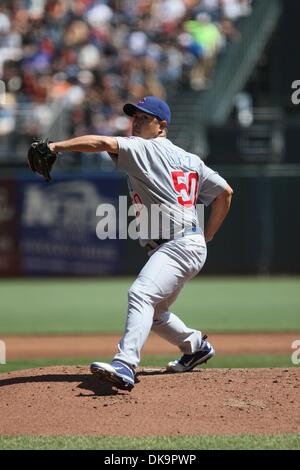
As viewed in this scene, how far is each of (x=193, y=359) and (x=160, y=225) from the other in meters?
1.13

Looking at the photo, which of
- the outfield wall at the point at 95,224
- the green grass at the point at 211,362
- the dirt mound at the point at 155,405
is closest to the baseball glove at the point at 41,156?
the dirt mound at the point at 155,405

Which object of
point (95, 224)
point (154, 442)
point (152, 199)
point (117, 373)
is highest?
point (152, 199)

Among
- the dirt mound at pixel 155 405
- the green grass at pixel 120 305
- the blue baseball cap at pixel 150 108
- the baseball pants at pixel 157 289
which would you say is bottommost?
the green grass at pixel 120 305

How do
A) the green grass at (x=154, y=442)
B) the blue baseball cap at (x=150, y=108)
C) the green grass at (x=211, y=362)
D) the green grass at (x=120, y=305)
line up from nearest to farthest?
the green grass at (x=154, y=442), the blue baseball cap at (x=150, y=108), the green grass at (x=211, y=362), the green grass at (x=120, y=305)

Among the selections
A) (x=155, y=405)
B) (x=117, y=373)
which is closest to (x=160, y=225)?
(x=117, y=373)

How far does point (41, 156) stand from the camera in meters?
5.79

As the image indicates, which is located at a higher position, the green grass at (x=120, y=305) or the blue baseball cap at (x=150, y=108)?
the blue baseball cap at (x=150, y=108)

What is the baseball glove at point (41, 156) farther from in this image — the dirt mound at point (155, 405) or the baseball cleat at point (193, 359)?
the baseball cleat at point (193, 359)

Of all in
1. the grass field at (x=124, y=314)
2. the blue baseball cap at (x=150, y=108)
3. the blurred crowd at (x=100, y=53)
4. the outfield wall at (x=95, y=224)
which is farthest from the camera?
the blurred crowd at (x=100, y=53)

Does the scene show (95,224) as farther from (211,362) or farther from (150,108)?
(150,108)

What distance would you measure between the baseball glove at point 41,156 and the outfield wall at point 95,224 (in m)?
11.5

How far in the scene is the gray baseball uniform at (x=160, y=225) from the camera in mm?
5875

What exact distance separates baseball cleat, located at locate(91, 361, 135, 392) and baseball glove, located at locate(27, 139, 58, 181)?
1.18 m
